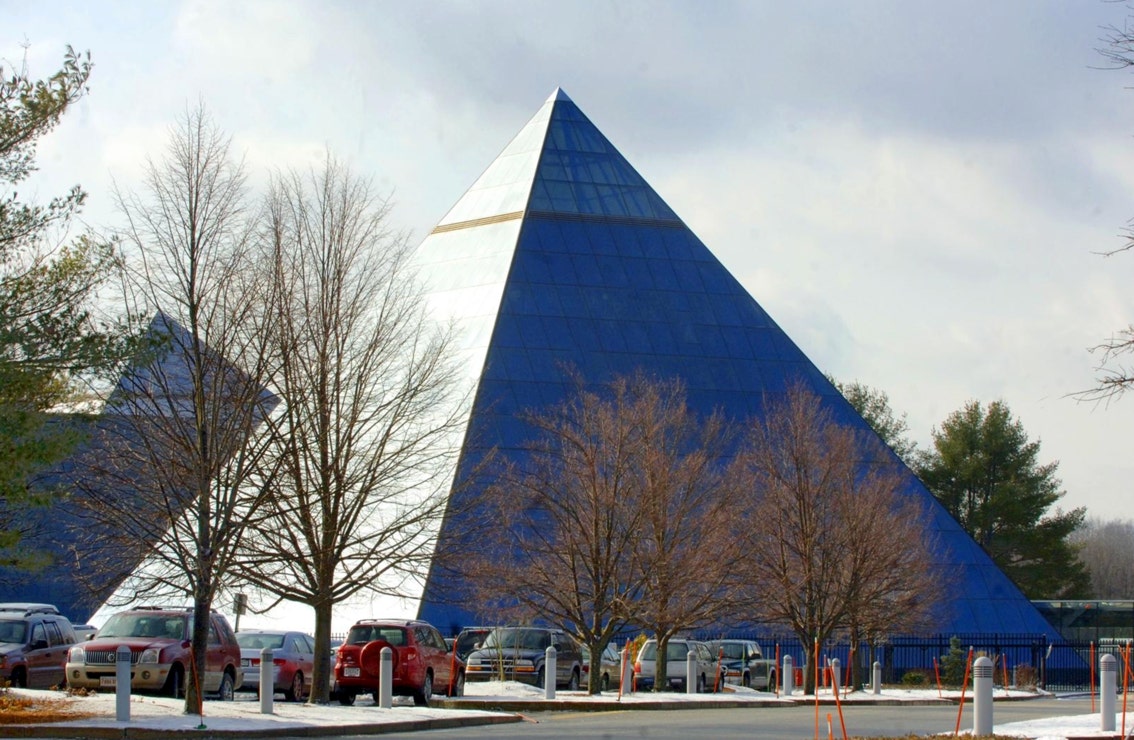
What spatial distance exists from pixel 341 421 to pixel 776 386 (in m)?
25.2

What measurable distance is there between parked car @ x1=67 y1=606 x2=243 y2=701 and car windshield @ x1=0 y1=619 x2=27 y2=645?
141cm

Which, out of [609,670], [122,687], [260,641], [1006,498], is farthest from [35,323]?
[1006,498]

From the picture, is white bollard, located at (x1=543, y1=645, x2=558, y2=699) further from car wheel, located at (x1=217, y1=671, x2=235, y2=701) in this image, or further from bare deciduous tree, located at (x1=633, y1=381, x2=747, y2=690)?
car wheel, located at (x1=217, y1=671, x2=235, y2=701)

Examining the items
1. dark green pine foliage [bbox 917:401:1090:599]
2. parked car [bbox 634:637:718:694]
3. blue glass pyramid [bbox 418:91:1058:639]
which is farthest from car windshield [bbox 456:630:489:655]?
dark green pine foliage [bbox 917:401:1090:599]

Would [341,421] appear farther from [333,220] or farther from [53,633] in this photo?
[53,633]

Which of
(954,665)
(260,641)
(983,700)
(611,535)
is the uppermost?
(611,535)

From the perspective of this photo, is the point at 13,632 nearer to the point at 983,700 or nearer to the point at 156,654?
the point at 156,654

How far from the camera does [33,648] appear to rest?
25281 millimetres

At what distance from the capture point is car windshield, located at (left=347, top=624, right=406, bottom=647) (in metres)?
26.5

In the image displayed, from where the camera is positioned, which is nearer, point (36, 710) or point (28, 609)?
point (36, 710)

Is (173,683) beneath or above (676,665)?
above

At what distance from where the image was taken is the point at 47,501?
54.5 feet

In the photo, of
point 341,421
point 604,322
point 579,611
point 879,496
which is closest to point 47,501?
point 341,421

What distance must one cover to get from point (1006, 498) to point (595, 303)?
3288cm
